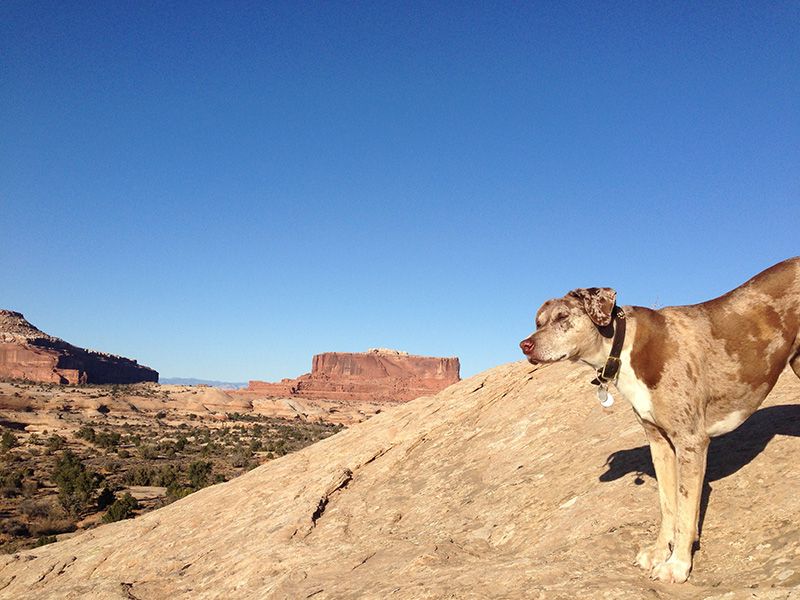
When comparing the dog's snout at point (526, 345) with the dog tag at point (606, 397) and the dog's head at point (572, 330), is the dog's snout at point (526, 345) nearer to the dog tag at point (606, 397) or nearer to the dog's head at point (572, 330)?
the dog's head at point (572, 330)

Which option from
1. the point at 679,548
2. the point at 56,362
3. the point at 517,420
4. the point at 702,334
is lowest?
the point at 679,548

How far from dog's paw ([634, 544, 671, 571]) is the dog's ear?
1.91m

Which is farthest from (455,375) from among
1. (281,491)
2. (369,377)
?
(281,491)

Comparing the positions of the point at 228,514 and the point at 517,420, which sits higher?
the point at 517,420

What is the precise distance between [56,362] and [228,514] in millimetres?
163482

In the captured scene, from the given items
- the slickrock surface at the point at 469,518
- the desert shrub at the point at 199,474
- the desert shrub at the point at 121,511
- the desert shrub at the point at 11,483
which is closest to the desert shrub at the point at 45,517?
the desert shrub at the point at 121,511

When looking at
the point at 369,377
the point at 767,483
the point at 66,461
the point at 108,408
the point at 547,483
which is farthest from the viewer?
the point at 369,377

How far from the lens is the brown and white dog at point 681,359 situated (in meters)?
4.67

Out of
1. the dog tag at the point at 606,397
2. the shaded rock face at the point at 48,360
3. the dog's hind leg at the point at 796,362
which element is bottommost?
the dog tag at the point at 606,397

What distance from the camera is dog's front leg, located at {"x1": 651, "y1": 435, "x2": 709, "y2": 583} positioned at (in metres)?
4.55

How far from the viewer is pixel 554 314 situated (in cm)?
499

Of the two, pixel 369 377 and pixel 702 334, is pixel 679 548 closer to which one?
pixel 702 334

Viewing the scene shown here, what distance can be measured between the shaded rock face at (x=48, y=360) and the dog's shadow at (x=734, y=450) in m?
165

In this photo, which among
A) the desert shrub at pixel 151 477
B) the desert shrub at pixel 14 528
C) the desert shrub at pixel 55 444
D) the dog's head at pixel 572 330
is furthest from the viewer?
the desert shrub at pixel 55 444
